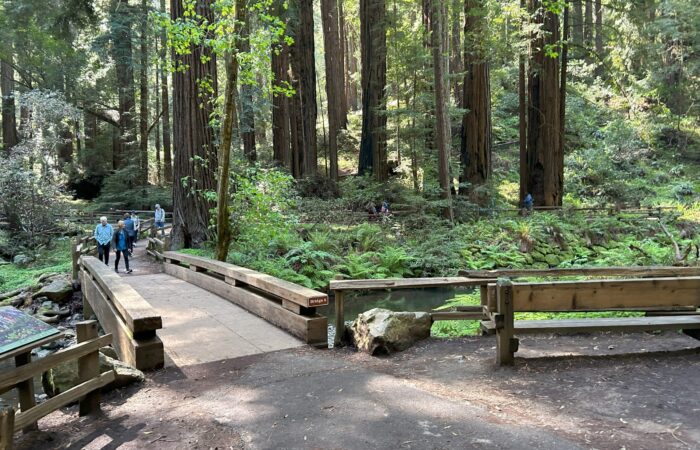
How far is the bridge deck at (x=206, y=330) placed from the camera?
20.4 ft

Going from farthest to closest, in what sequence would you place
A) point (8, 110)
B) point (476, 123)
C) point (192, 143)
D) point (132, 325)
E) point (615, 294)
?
point (8, 110) < point (476, 123) < point (192, 143) < point (132, 325) < point (615, 294)

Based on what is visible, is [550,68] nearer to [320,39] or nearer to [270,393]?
[270,393]

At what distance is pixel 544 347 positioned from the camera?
20.1 ft

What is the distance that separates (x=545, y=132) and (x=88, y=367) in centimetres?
2279

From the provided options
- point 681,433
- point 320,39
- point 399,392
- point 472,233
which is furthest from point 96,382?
point 320,39

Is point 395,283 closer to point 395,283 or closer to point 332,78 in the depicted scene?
point 395,283

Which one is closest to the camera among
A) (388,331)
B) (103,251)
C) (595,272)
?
(388,331)

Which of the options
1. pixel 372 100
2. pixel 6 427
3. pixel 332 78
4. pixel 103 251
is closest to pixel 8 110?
pixel 332 78

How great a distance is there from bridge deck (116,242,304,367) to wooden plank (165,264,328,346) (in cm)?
11

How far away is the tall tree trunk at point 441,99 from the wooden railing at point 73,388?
15409 mm

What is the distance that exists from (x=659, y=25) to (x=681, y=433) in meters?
34.4

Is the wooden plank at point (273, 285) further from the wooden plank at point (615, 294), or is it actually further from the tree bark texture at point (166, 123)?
the tree bark texture at point (166, 123)

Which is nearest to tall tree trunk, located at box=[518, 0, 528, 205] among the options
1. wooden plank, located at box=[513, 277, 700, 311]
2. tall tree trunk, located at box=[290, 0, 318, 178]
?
tall tree trunk, located at box=[290, 0, 318, 178]

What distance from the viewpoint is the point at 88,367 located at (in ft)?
15.2
